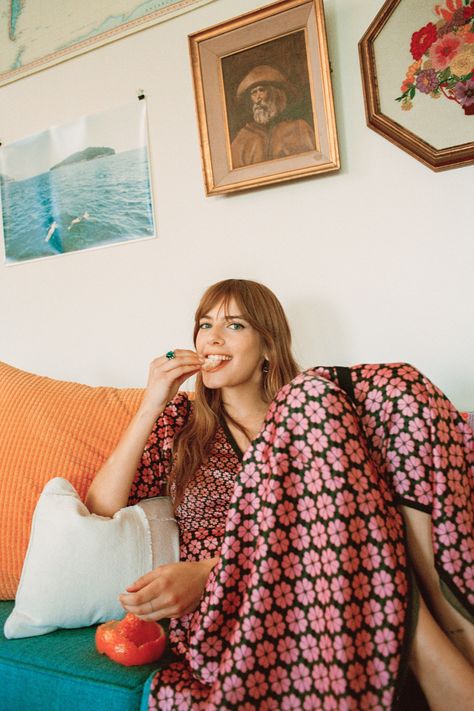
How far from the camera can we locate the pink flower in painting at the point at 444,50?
142cm

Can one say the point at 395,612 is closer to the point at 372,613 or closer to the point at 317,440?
the point at 372,613

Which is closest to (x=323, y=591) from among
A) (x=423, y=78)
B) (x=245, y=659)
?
(x=245, y=659)

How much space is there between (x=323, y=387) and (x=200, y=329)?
1.86ft

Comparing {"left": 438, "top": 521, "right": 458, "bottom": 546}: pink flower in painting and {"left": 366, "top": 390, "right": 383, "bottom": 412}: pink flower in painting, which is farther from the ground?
{"left": 366, "top": 390, "right": 383, "bottom": 412}: pink flower in painting

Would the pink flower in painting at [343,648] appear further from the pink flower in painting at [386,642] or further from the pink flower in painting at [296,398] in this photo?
the pink flower in painting at [296,398]

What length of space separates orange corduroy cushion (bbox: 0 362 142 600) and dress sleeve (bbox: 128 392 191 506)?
0.09 m

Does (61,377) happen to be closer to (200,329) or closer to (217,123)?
(200,329)

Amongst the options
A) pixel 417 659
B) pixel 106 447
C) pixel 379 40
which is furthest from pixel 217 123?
pixel 417 659

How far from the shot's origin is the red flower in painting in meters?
1.44

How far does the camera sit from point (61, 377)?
201cm

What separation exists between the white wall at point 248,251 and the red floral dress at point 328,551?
584 mm

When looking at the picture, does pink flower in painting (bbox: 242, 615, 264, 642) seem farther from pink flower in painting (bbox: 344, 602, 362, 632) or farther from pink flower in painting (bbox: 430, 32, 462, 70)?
pink flower in painting (bbox: 430, 32, 462, 70)

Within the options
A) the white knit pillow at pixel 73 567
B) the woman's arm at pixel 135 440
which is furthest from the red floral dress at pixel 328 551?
the woman's arm at pixel 135 440

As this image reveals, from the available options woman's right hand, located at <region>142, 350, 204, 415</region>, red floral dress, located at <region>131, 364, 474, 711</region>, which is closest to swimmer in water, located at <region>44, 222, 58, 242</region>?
woman's right hand, located at <region>142, 350, 204, 415</region>
